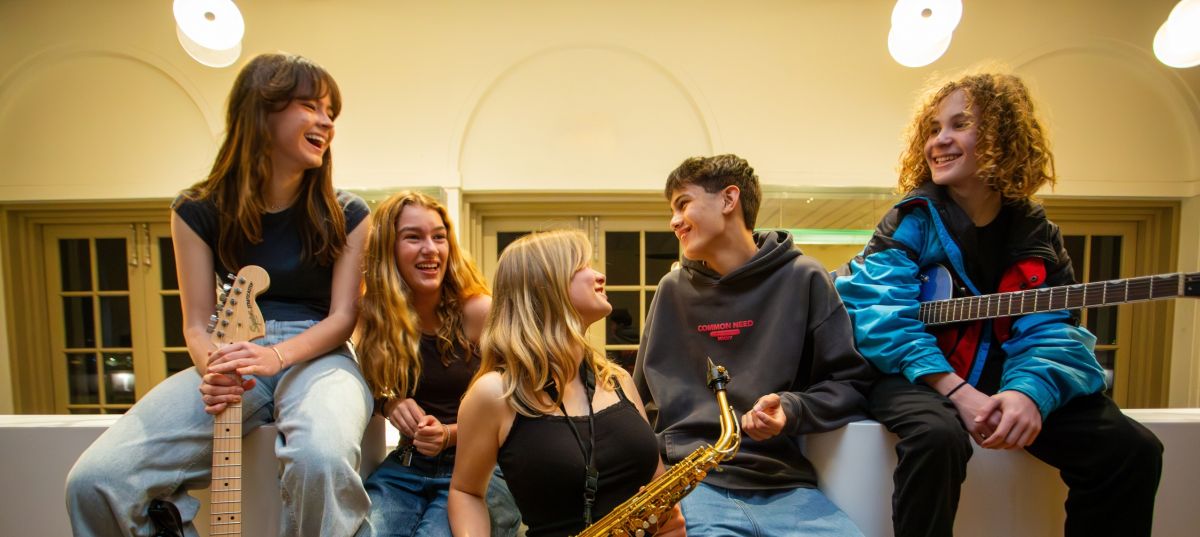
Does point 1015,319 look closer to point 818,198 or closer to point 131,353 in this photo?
point 818,198

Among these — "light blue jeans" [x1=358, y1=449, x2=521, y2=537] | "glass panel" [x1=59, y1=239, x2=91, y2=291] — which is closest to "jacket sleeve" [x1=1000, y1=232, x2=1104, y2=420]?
"light blue jeans" [x1=358, y1=449, x2=521, y2=537]

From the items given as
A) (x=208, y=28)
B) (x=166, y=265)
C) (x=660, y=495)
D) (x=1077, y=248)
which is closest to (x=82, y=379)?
(x=166, y=265)

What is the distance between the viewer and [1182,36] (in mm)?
2498

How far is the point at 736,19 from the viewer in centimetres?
360

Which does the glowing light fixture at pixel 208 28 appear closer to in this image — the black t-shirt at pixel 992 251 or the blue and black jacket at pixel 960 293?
the blue and black jacket at pixel 960 293

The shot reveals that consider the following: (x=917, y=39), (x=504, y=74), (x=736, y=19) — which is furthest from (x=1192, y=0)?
(x=504, y=74)

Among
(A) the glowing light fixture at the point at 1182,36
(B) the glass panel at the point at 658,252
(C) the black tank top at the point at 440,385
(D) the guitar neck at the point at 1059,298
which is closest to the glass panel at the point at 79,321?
(C) the black tank top at the point at 440,385

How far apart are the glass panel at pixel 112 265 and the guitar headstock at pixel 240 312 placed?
142 inches

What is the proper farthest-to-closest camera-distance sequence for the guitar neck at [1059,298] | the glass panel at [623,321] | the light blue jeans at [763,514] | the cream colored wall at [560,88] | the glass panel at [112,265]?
the glass panel at [623,321] < the glass panel at [112,265] < the cream colored wall at [560,88] < the light blue jeans at [763,514] < the guitar neck at [1059,298]

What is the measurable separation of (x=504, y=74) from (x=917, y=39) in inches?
93.7

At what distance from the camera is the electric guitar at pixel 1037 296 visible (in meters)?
1.15

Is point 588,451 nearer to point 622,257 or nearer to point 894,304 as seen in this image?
point 894,304

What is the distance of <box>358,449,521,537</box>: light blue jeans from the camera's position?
144cm

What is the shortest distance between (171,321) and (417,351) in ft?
11.7
